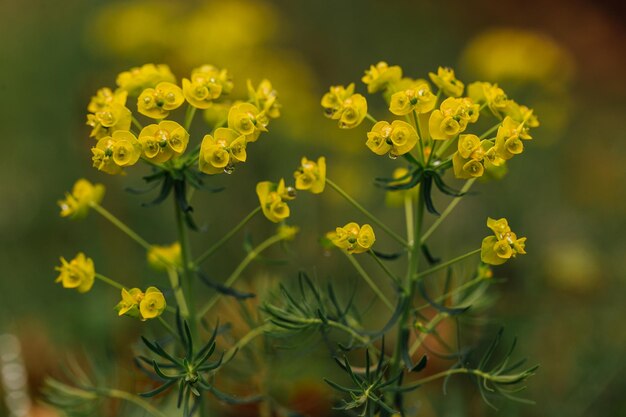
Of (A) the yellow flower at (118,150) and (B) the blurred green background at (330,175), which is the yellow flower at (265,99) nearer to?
(A) the yellow flower at (118,150)

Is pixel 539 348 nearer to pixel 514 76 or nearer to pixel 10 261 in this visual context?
pixel 514 76

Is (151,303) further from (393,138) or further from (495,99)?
(495,99)

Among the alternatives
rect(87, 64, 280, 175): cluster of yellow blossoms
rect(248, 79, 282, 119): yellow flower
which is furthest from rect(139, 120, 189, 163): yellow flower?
rect(248, 79, 282, 119): yellow flower

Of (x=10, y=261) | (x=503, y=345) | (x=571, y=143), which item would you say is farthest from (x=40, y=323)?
(x=571, y=143)

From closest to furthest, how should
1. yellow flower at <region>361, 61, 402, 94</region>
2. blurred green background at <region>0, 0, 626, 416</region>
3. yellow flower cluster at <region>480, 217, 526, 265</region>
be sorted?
yellow flower cluster at <region>480, 217, 526, 265</region>, yellow flower at <region>361, 61, 402, 94</region>, blurred green background at <region>0, 0, 626, 416</region>

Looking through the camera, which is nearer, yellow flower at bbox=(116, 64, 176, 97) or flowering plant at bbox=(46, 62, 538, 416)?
flowering plant at bbox=(46, 62, 538, 416)

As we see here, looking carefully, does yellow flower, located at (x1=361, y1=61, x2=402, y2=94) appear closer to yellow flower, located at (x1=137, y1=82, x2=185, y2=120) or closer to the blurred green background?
yellow flower, located at (x1=137, y1=82, x2=185, y2=120)

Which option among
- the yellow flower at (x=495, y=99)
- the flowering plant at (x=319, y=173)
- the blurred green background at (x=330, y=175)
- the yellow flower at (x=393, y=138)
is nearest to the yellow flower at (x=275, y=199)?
the flowering plant at (x=319, y=173)
